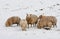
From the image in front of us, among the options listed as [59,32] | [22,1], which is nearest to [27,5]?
[22,1]

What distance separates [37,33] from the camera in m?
8.11

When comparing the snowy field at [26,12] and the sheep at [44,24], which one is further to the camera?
the sheep at [44,24]

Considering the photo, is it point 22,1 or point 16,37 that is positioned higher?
point 22,1

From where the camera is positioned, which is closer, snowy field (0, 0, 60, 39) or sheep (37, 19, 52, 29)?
snowy field (0, 0, 60, 39)

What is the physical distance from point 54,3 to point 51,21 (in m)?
4.71

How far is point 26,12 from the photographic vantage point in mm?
12344

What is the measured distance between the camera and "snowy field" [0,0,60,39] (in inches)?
309

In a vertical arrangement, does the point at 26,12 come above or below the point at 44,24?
above

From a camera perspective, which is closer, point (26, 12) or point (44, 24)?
point (44, 24)

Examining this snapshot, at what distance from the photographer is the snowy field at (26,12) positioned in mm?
7859

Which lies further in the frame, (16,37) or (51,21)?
(51,21)

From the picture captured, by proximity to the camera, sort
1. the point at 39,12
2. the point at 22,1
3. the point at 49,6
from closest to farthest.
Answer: the point at 39,12 → the point at 49,6 → the point at 22,1

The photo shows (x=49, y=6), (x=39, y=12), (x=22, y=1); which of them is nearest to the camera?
(x=39, y=12)

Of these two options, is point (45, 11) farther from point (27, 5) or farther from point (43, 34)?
point (43, 34)
